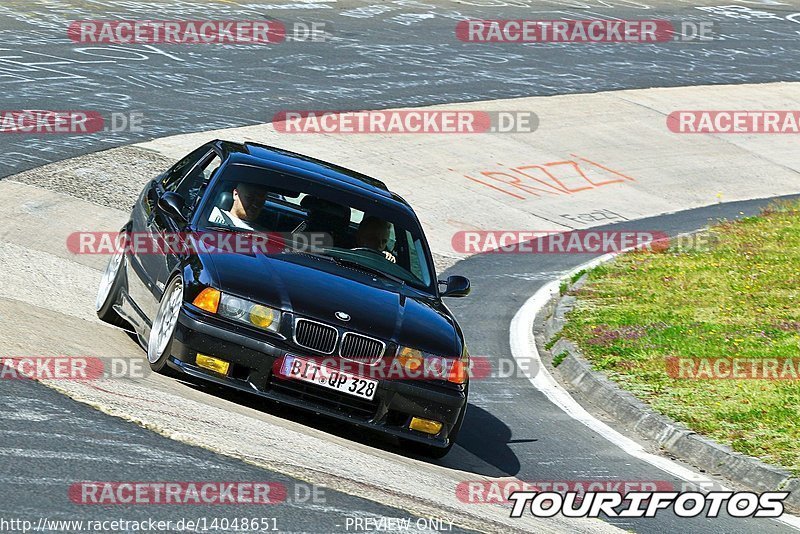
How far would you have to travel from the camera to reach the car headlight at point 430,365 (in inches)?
308

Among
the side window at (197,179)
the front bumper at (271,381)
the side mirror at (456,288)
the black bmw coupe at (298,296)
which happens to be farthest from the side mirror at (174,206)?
the side mirror at (456,288)

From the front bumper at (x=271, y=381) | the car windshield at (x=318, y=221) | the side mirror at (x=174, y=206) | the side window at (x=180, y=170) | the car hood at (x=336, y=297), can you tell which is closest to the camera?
the front bumper at (x=271, y=381)

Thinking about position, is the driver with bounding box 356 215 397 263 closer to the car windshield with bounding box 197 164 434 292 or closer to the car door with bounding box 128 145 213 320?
the car windshield with bounding box 197 164 434 292

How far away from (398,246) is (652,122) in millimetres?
16005

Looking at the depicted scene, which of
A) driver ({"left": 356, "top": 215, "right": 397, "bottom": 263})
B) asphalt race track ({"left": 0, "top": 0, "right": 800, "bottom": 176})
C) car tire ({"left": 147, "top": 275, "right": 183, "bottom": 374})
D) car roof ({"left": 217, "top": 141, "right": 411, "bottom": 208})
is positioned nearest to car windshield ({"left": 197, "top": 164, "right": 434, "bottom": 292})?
driver ({"left": 356, "top": 215, "right": 397, "bottom": 263})

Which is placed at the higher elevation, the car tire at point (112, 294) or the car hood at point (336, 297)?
the car hood at point (336, 297)

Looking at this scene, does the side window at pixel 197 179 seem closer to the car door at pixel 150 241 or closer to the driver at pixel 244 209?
the car door at pixel 150 241

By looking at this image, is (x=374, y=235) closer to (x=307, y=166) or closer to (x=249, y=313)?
(x=307, y=166)

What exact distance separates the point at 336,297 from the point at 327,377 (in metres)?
0.56

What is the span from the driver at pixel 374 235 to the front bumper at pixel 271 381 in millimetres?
1489

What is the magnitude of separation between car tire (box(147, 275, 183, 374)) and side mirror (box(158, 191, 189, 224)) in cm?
78

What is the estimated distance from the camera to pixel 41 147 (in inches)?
642

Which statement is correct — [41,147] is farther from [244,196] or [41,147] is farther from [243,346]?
[243,346]

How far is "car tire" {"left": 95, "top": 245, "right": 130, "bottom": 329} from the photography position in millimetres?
9539
